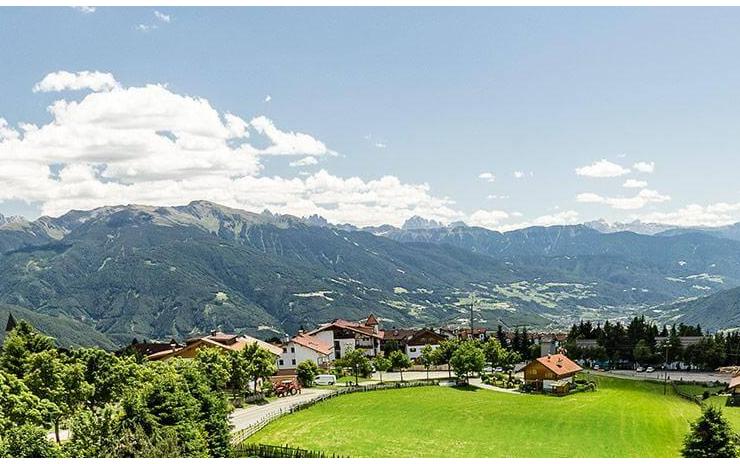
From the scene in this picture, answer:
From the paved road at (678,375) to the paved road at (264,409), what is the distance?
2291 inches

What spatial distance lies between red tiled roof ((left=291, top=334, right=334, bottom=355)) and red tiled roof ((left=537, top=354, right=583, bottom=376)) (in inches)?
1694

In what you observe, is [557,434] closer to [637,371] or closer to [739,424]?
[739,424]

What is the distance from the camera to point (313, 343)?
129 m

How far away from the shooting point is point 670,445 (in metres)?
59.4

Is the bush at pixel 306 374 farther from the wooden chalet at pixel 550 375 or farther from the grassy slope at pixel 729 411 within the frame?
the grassy slope at pixel 729 411

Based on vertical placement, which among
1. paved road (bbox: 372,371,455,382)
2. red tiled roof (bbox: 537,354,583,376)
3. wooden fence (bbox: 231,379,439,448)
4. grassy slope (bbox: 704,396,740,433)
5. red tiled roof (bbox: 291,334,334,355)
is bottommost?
grassy slope (bbox: 704,396,740,433)

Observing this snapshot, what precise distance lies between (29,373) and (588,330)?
460ft

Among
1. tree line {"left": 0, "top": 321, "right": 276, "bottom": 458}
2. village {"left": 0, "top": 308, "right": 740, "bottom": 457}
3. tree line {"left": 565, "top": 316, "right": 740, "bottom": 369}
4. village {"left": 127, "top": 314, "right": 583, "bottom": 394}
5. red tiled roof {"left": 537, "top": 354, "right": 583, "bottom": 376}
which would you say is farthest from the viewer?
tree line {"left": 565, "top": 316, "right": 740, "bottom": 369}

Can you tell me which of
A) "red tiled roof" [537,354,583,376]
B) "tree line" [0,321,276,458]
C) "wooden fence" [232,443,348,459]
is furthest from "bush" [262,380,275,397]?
"red tiled roof" [537,354,583,376]

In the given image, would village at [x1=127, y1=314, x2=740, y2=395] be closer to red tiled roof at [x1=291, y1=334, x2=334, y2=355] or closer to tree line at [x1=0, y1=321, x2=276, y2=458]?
red tiled roof at [x1=291, y1=334, x2=334, y2=355]

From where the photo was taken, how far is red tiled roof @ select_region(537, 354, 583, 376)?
98312 mm

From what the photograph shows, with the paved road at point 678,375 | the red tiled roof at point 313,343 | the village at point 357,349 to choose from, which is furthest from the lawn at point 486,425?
the red tiled roof at point 313,343

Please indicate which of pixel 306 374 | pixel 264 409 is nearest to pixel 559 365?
pixel 306 374
